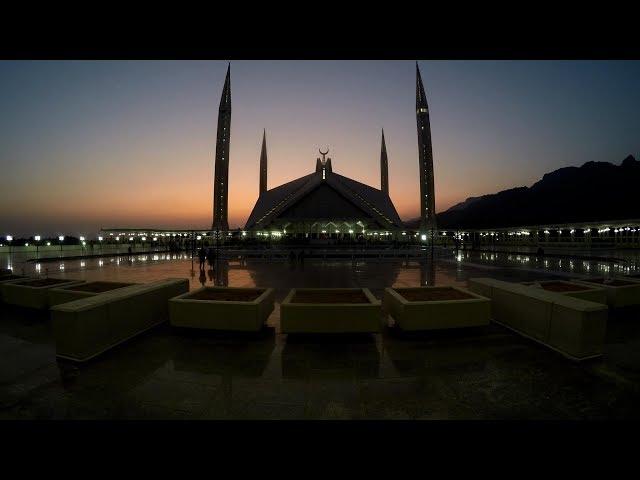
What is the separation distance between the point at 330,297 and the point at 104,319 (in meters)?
2.83

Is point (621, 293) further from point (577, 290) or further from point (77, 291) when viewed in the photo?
point (77, 291)

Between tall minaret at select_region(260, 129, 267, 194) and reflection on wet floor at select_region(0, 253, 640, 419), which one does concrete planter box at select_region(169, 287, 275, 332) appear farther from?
tall minaret at select_region(260, 129, 267, 194)

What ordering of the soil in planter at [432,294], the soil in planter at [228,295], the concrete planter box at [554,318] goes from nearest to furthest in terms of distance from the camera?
1. the concrete planter box at [554,318]
2. the soil in planter at [432,294]
3. the soil in planter at [228,295]

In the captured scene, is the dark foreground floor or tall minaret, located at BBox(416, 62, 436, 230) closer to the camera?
the dark foreground floor

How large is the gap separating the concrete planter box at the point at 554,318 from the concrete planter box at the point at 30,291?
7.00m

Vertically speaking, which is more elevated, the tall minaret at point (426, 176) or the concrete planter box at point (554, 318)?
the tall minaret at point (426, 176)

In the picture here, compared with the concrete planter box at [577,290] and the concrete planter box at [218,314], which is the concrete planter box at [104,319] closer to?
the concrete planter box at [218,314]

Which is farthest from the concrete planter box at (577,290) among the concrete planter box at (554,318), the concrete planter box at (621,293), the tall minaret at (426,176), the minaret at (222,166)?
the minaret at (222,166)

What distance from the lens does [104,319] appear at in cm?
369

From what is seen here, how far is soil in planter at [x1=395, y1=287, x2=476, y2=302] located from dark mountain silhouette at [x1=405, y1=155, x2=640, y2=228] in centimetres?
9612

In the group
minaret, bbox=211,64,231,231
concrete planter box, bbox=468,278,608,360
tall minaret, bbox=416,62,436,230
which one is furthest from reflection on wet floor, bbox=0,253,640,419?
tall minaret, bbox=416,62,436,230

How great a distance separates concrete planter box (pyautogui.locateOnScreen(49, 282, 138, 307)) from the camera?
4750 mm

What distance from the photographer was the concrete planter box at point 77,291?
4750 millimetres

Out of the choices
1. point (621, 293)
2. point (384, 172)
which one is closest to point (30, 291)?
point (621, 293)
